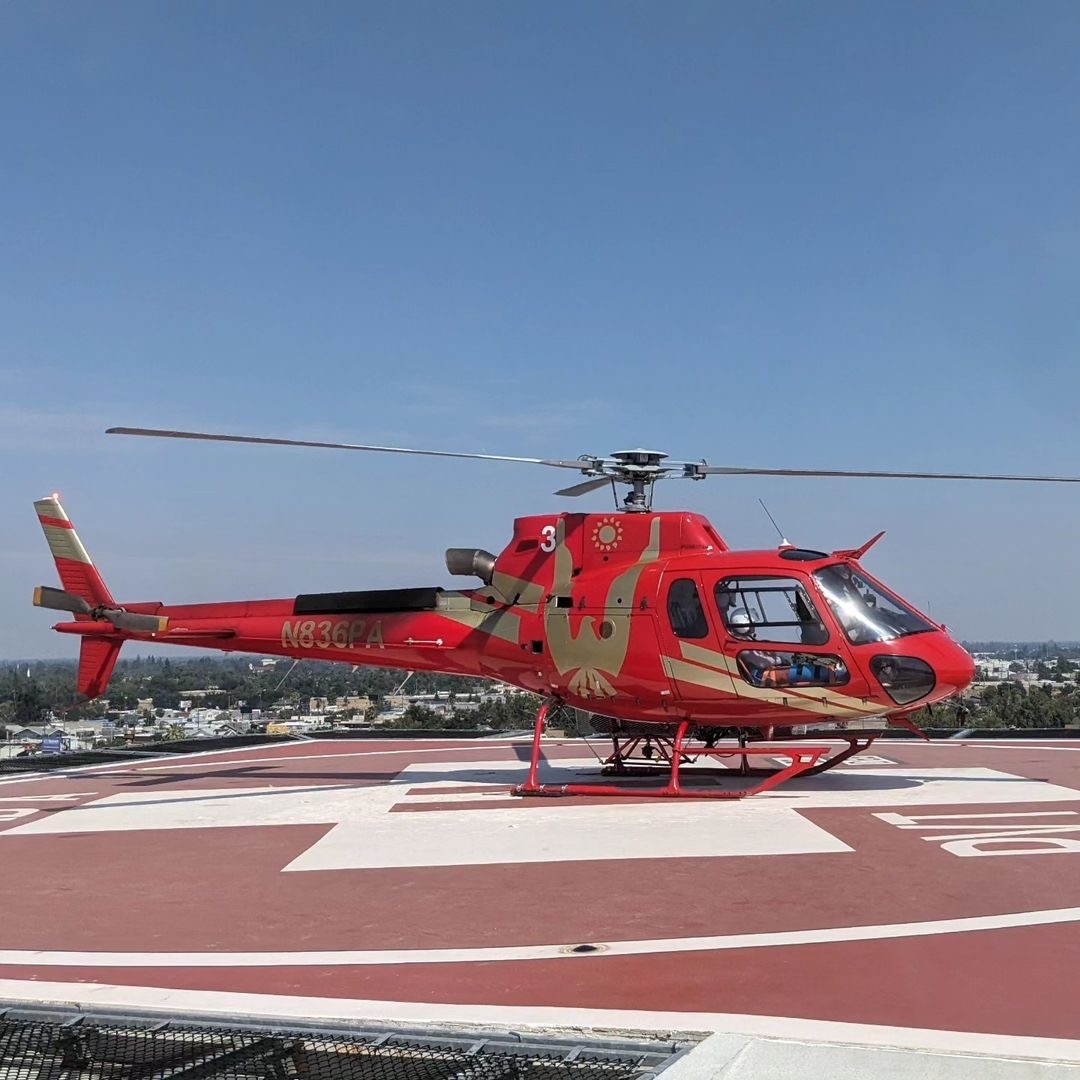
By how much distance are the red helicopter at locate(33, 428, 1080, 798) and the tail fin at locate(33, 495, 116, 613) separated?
2.21 meters

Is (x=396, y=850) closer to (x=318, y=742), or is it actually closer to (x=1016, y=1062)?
(x=1016, y=1062)

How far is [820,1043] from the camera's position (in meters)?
4.78

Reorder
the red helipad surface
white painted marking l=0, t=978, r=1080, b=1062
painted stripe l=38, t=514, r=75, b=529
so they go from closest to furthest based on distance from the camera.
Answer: white painted marking l=0, t=978, r=1080, b=1062 → the red helipad surface → painted stripe l=38, t=514, r=75, b=529

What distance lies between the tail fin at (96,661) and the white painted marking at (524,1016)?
1099 centimetres

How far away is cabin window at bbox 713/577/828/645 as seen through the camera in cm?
1262

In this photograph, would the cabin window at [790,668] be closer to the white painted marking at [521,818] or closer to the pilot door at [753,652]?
the pilot door at [753,652]

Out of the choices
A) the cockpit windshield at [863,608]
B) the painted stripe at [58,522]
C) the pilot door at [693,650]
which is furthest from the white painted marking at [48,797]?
the cockpit windshield at [863,608]

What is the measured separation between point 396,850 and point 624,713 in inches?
173

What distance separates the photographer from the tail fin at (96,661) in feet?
55.1

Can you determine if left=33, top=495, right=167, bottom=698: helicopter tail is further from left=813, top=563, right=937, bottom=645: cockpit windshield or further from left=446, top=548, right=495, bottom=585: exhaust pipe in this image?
left=813, top=563, right=937, bottom=645: cockpit windshield

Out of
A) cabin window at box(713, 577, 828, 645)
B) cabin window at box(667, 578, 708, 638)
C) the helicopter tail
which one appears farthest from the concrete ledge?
the helicopter tail

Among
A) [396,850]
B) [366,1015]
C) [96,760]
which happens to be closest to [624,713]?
[396,850]

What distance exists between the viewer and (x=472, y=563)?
14.4 metres

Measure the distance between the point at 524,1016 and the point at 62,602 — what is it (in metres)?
13.5
